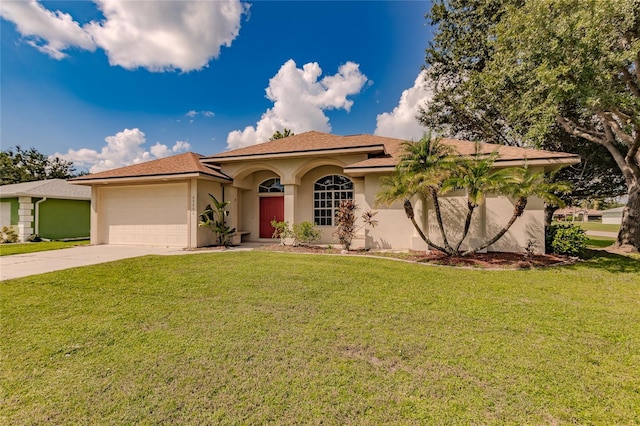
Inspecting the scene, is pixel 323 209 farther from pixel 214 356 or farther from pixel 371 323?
pixel 214 356

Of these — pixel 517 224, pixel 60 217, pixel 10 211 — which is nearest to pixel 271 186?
pixel 517 224

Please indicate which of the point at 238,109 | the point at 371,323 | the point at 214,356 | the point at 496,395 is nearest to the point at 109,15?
the point at 238,109

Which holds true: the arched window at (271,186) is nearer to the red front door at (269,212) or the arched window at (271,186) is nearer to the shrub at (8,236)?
the red front door at (269,212)

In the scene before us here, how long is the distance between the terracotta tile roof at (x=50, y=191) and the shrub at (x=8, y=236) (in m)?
2.21

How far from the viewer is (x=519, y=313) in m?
5.04

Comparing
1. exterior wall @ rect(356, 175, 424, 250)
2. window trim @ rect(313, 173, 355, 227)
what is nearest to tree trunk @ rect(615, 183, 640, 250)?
exterior wall @ rect(356, 175, 424, 250)

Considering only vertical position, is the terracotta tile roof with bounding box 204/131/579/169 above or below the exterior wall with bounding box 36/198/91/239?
above

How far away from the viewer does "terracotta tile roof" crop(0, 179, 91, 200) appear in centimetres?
1614

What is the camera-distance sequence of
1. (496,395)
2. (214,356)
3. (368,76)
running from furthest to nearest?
(368,76) < (214,356) < (496,395)

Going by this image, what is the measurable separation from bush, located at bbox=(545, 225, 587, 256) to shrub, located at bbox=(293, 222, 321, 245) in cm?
990

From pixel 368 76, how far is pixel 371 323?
58.1 feet

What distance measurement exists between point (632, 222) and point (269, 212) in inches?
716

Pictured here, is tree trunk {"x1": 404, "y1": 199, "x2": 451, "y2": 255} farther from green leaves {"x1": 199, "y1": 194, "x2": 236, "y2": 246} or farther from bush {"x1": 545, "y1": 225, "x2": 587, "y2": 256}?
green leaves {"x1": 199, "y1": 194, "x2": 236, "y2": 246}

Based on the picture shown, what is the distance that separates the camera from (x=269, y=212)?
51.3 ft
